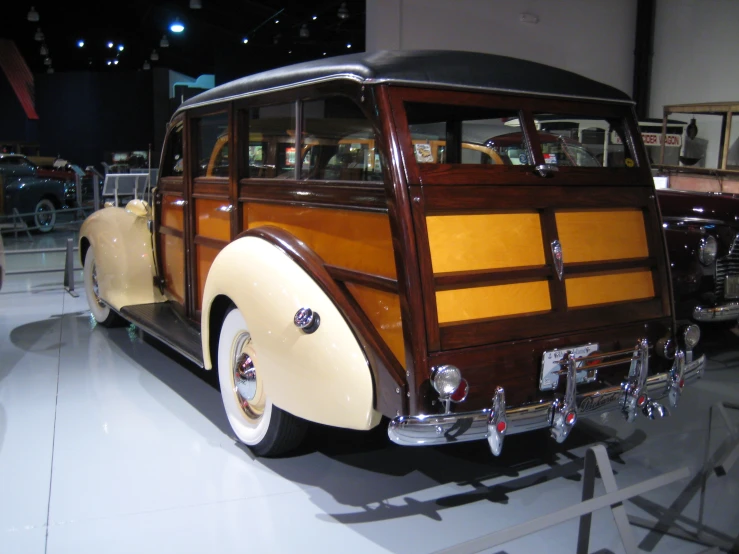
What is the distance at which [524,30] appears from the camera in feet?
31.4

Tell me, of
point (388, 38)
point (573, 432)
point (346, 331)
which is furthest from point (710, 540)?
point (388, 38)

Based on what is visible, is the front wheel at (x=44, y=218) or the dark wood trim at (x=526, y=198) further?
the front wheel at (x=44, y=218)

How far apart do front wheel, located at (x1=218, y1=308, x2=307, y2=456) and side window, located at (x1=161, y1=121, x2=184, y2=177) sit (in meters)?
1.75

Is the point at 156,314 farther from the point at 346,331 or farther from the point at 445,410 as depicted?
the point at 445,410

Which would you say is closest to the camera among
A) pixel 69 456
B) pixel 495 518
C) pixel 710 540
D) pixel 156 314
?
pixel 710 540

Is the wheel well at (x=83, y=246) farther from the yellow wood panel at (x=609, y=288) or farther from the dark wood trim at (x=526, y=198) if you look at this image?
the yellow wood panel at (x=609, y=288)

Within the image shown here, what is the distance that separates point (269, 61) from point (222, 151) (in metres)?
14.0

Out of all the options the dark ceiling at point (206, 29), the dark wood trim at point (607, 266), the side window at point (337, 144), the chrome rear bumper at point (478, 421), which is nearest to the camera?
the chrome rear bumper at point (478, 421)

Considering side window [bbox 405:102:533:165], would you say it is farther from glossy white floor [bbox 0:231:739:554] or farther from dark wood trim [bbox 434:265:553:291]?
glossy white floor [bbox 0:231:739:554]

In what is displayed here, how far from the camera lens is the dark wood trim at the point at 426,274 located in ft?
8.16

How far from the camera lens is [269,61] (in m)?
17.1

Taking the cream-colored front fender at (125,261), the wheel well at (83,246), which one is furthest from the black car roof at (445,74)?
the wheel well at (83,246)

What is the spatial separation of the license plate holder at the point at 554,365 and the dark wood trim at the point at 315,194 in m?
0.92

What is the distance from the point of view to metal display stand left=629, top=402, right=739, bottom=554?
105 inches
